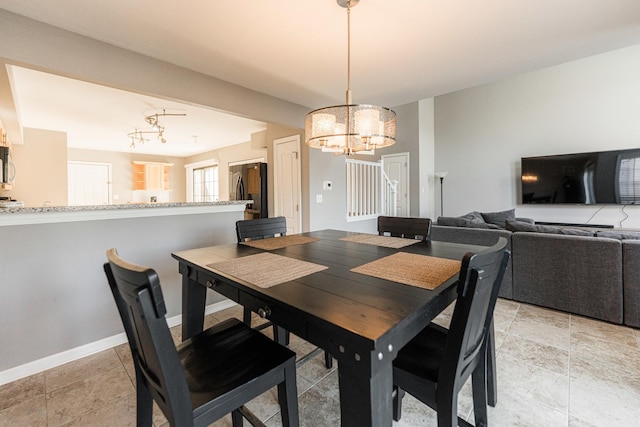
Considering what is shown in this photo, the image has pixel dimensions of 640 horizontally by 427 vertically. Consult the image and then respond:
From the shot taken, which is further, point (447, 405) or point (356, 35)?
point (356, 35)

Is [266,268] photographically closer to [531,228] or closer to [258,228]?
[258,228]

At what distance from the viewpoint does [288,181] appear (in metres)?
4.23

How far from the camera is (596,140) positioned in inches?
183

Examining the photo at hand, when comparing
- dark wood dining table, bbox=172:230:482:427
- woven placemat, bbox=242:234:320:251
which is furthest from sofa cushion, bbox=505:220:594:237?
woven placemat, bbox=242:234:320:251

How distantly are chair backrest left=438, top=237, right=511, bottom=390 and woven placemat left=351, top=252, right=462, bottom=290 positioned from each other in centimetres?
17

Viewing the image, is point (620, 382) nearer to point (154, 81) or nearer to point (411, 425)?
point (411, 425)

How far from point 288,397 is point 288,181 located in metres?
3.36

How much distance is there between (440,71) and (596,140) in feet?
12.9

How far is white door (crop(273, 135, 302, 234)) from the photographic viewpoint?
4055mm

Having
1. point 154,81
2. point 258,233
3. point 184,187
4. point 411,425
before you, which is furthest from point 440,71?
point 184,187

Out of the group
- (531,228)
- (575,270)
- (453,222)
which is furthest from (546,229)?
(453,222)

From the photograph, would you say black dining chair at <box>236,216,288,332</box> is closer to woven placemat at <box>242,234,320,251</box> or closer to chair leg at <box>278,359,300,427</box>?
woven placemat at <box>242,234,320,251</box>

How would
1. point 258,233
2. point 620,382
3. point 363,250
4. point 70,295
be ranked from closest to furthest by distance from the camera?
point 620,382, point 363,250, point 70,295, point 258,233

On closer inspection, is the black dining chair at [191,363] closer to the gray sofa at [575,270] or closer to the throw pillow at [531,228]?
the gray sofa at [575,270]
